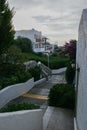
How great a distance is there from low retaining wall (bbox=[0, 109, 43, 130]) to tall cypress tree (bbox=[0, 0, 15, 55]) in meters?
11.7

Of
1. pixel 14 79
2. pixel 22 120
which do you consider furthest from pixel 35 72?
pixel 22 120

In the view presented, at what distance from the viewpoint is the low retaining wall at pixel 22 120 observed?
8.44 m

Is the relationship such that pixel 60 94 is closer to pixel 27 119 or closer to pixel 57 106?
pixel 57 106

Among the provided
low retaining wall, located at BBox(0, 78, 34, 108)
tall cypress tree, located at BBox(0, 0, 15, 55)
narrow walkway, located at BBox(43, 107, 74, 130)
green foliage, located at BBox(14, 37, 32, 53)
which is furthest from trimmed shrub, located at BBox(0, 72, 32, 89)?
green foliage, located at BBox(14, 37, 32, 53)

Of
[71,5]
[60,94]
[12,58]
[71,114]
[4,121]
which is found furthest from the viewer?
[12,58]

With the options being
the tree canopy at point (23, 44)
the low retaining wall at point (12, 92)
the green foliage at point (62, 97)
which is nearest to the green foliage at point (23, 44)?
the tree canopy at point (23, 44)

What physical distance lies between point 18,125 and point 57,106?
8.35 ft

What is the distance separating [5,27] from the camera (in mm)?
20344

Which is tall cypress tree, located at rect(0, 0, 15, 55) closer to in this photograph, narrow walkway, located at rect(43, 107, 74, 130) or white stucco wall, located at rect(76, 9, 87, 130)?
narrow walkway, located at rect(43, 107, 74, 130)

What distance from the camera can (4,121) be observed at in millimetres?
8422

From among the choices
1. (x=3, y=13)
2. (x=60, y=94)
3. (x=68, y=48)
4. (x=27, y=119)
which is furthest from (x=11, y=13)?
(x=27, y=119)

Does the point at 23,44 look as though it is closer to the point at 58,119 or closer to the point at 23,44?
the point at 23,44

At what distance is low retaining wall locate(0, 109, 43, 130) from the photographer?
844 centimetres

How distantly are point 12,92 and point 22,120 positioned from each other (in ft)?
26.9
